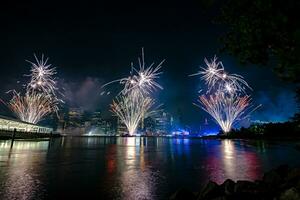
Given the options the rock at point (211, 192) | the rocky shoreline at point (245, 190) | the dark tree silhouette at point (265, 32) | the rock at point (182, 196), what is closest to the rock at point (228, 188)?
the rocky shoreline at point (245, 190)

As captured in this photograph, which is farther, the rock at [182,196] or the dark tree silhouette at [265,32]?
the rock at [182,196]

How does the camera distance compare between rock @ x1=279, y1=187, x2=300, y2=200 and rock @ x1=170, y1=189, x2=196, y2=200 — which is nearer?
rock @ x1=279, y1=187, x2=300, y2=200

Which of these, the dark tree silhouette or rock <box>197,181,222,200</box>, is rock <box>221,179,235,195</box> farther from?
the dark tree silhouette

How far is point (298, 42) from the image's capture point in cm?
789

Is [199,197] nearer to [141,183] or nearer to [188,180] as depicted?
[141,183]

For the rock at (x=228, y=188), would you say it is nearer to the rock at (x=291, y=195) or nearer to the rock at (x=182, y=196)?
the rock at (x=182, y=196)

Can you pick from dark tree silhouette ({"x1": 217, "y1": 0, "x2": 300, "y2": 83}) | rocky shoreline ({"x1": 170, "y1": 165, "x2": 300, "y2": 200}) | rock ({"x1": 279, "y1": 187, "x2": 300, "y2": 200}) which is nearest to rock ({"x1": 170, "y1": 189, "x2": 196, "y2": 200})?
rocky shoreline ({"x1": 170, "y1": 165, "x2": 300, "y2": 200})

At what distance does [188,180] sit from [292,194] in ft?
35.7

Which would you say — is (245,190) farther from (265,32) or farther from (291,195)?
(265,32)

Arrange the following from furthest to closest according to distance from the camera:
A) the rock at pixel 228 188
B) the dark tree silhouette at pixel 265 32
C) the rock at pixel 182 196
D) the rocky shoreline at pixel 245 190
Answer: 1. the rock at pixel 182 196
2. the rock at pixel 228 188
3. the rocky shoreline at pixel 245 190
4. the dark tree silhouette at pixel 265 32

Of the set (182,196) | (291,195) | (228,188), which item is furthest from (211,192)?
(291,195)

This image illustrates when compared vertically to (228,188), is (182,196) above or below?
below

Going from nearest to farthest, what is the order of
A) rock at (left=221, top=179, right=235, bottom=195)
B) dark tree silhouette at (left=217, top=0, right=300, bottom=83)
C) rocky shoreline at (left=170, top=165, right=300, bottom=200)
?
dark tree silhouette at (left=217, top=0, right=300, bottom=83) < rocky shoreline at (left=170, top=165, right=300, bottom=200) < rock at (left=221, top=179, right=235, bottom=195)

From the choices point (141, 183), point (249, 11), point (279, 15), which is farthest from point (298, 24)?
point (141, 183)
